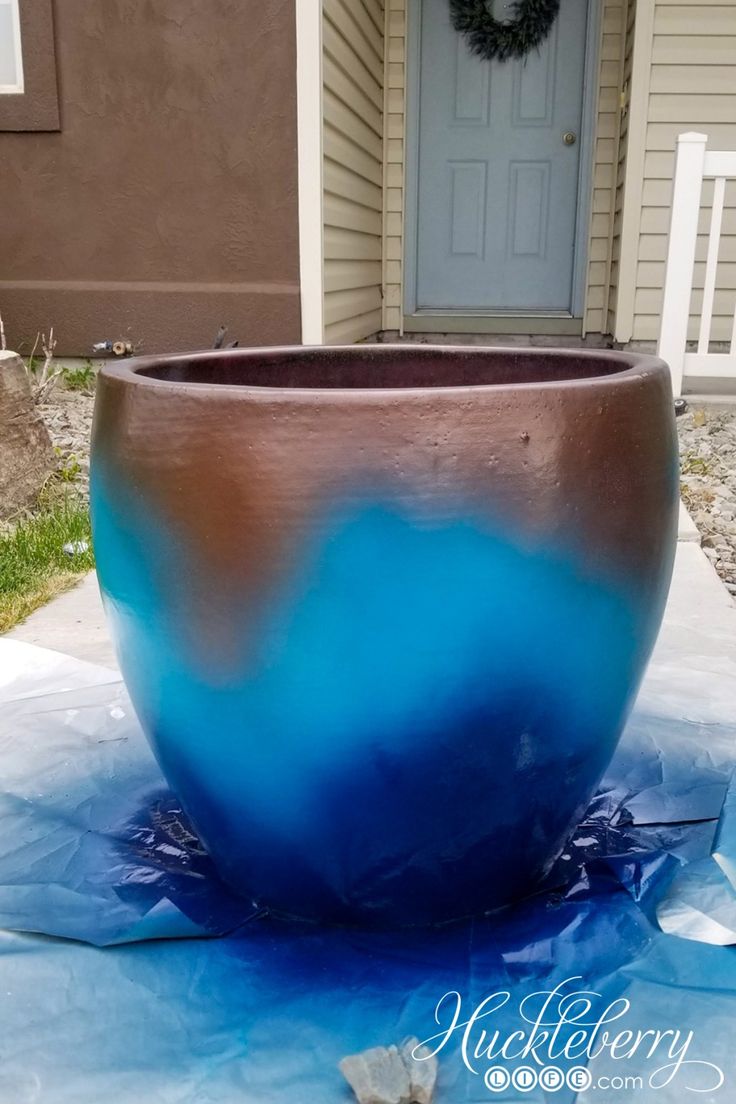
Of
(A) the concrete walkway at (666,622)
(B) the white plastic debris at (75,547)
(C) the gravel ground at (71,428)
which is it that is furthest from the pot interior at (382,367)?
(C) the gravel ground at (71,428)

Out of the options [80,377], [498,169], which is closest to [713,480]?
[80,377]

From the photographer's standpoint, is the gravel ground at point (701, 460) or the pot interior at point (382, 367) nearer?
the pot interior at point (382, 367)

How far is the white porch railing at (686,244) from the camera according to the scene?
15.1ft

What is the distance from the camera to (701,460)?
4574 millimetres

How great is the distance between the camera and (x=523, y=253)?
7.14 m

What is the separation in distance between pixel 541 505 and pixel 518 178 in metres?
6.43

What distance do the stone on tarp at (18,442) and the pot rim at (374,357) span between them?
83.9 inches

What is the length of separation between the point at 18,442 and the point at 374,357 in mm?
2248

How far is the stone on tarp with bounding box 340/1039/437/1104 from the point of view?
107 cm

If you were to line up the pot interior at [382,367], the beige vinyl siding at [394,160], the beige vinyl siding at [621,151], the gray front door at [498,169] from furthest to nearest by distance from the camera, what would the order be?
the beige vinyl siding at [394,160], the gray front door at [498,169], the beige vinyl siding at [621,151], the pot interior at [382,367]

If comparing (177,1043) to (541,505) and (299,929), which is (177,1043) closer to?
(299,929)

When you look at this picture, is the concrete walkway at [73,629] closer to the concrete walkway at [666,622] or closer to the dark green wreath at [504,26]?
the concrete walkway at [666,622]

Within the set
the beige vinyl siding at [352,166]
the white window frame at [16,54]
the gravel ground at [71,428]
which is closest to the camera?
the gravel ground at [71,428]

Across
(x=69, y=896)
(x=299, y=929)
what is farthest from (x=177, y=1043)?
(x=69, y=896)
